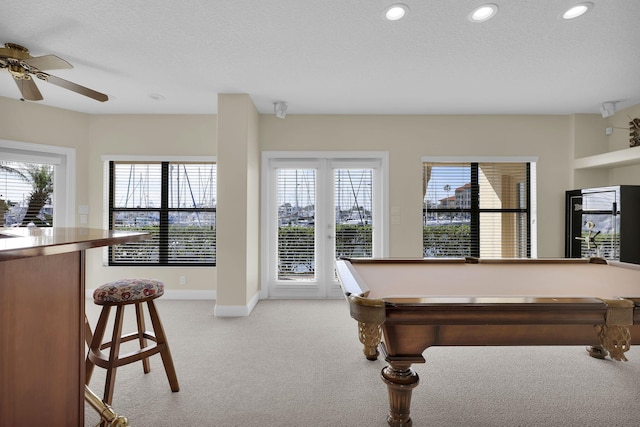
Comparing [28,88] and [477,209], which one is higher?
[28,88]

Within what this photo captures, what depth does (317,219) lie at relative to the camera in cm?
449

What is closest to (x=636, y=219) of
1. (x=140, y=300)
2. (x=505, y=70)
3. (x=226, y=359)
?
(x=505, y=70)

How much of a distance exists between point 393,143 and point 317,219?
1452mm

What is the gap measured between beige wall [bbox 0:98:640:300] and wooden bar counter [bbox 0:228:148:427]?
3.08 m

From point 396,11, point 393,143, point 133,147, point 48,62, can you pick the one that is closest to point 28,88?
point 48,62

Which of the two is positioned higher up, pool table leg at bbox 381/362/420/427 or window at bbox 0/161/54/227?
window at bbox 0/161/54/227

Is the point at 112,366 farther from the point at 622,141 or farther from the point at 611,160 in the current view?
the point at 622,141

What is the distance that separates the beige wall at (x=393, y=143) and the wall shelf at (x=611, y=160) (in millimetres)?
173

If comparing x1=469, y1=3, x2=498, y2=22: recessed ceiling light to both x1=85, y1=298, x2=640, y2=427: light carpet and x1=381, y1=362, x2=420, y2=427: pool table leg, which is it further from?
x1=85, y1=298, x2=640, y2=427: light carpet

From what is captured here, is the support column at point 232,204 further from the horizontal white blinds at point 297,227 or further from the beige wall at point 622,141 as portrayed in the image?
the beige wall at point 622,141

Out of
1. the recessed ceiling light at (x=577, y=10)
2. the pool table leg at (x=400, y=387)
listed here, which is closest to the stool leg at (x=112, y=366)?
the pool table leg at (x=400, y=387)

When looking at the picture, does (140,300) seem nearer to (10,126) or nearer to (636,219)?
(10,126)

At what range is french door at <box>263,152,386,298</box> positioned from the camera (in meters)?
4.48

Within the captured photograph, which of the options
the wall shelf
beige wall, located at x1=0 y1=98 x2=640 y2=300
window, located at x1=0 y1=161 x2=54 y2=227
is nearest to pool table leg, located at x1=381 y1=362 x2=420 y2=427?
beige wall, located at x1=0 y1=98 x2=640 y2=300
